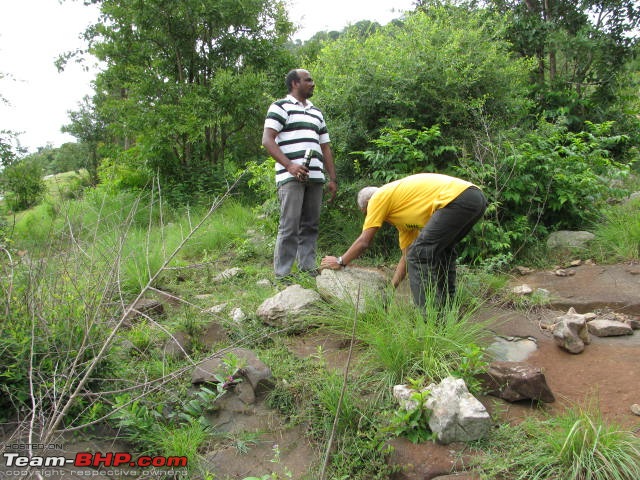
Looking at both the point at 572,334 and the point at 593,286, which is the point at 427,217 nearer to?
the point at 572,334

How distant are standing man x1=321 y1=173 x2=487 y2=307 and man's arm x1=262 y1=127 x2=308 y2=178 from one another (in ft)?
2.39

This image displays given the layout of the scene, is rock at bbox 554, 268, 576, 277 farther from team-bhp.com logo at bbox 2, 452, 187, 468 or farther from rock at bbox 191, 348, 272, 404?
A: team-bhp.com logo at bbox 2, 452, 187, 468

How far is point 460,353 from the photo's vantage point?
2.81m

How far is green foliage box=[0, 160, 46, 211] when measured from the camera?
6695 mm

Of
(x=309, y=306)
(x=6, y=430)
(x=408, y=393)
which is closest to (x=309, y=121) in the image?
(x=309, y=306)

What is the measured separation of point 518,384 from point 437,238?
3.59 ft

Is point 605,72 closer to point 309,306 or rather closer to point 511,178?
point 511,178

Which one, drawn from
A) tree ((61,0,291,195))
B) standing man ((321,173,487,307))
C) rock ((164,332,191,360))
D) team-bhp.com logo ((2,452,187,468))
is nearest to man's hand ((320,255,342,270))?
standing man ((321,173,487,307))

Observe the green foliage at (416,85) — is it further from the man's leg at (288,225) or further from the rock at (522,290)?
the rock at (522,290)

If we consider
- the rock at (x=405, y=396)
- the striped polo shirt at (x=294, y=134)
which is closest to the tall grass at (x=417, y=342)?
the rock at (x=405, y=396)

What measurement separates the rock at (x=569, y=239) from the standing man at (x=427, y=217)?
2433 mm

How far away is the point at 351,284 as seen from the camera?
3.64 meters

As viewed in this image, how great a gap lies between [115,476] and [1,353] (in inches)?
33.4

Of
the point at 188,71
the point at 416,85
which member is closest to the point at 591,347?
the point at 416,85
